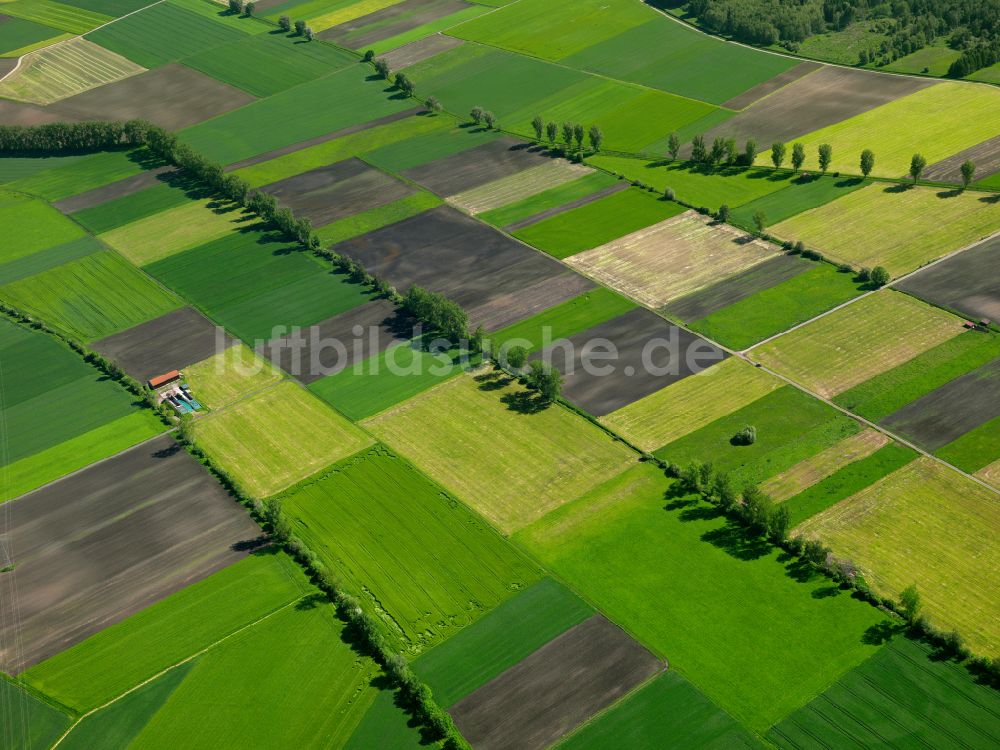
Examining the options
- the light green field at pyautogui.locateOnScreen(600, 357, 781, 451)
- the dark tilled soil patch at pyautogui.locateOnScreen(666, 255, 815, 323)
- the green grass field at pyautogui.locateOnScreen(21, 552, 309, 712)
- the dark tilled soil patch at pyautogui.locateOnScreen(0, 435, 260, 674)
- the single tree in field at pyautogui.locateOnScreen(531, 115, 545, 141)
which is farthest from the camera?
the single tree in field at pyautogui.locateOnScreen(531, 115, 545, 141)

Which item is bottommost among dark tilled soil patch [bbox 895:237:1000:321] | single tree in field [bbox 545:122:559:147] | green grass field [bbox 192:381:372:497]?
green grass field [bbox 192:381:372:497]

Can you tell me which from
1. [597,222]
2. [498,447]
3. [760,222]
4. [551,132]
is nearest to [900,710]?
[498,447]

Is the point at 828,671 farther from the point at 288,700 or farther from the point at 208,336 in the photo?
the point at 208,336

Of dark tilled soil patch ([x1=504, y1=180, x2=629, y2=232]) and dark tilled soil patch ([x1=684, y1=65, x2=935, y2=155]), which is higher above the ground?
dark tilled soil patch ([x1=684, y1=65, x2=935, y2=155])

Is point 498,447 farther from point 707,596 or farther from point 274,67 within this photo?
point 274,67

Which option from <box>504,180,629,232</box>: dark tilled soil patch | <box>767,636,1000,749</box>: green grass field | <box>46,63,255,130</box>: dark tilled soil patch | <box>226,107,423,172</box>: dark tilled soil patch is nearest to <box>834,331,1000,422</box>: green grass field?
<box>767,636,1000,749</box>: green grass field

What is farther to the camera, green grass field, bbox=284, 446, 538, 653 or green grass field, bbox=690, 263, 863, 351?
green grass field, bbox=690, 263, 863, 351

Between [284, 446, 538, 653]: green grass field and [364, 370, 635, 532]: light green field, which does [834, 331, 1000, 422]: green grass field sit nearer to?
[364, 370, 635, 532]: light green field
